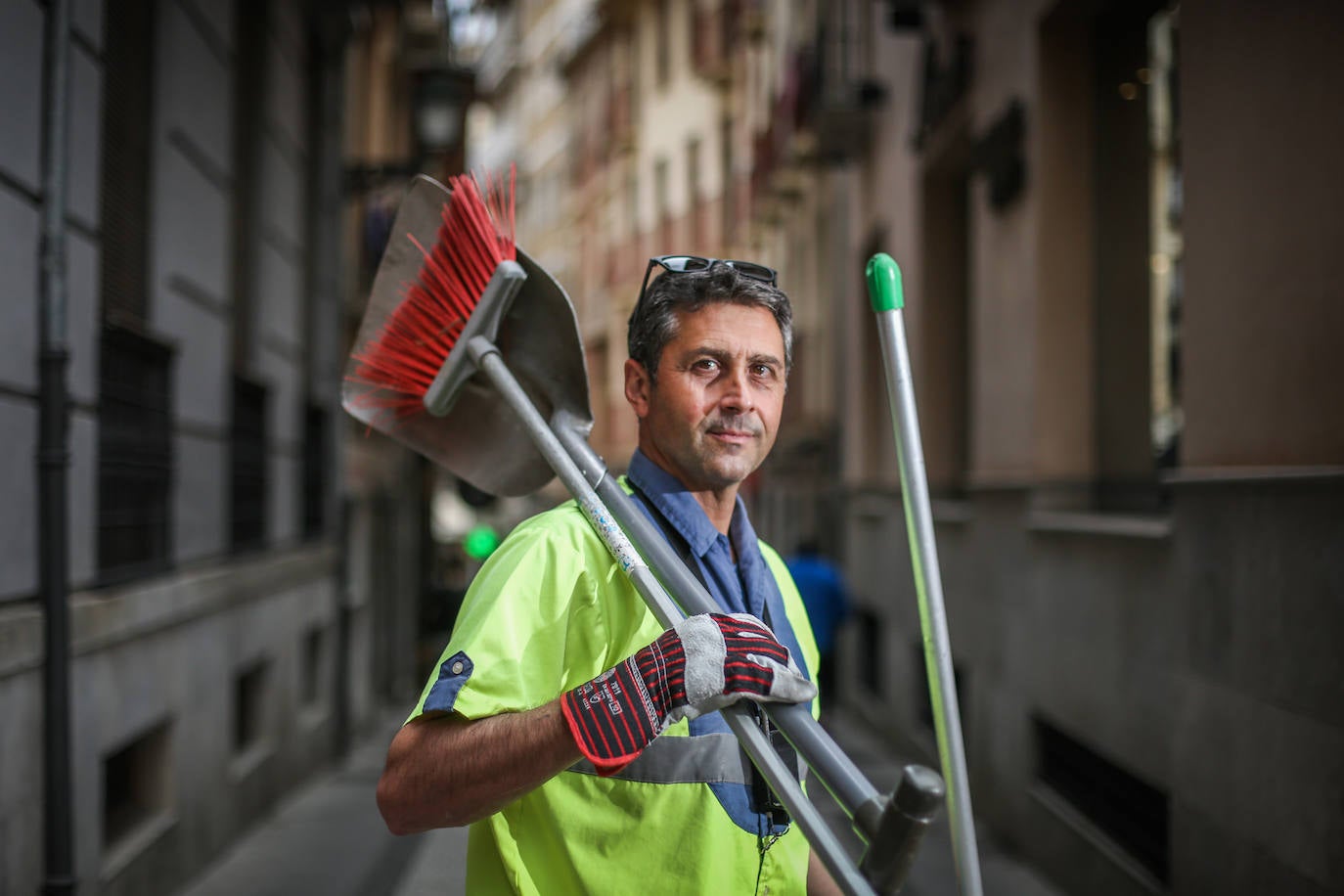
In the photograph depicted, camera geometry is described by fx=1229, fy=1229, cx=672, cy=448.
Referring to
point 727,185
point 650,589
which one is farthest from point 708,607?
point 727,185

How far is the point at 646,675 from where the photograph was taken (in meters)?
1.68

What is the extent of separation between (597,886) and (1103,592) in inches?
161

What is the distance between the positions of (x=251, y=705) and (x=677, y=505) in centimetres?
643

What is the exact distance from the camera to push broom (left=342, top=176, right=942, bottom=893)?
2.09 metres

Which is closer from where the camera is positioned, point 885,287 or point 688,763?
point 885,287

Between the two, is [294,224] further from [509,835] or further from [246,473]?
[509,835]

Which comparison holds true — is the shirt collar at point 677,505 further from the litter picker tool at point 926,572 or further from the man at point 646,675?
A: the litter picker tool at point 926,572

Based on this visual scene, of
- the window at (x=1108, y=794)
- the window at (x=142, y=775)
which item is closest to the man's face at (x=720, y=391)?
the window at (x=1108, y=794)

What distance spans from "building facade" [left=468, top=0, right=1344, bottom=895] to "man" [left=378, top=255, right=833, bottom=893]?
2.14 m


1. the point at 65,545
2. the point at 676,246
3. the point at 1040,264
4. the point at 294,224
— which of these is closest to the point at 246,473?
the point at 294,224

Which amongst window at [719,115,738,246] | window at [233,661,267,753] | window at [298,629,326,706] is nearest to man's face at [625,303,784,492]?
window at [233,661,267,753]

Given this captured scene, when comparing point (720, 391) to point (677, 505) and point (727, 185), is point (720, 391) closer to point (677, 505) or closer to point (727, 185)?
point (677, 505)

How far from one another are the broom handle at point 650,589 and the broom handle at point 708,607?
30mm

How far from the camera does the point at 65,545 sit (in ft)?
13.3
